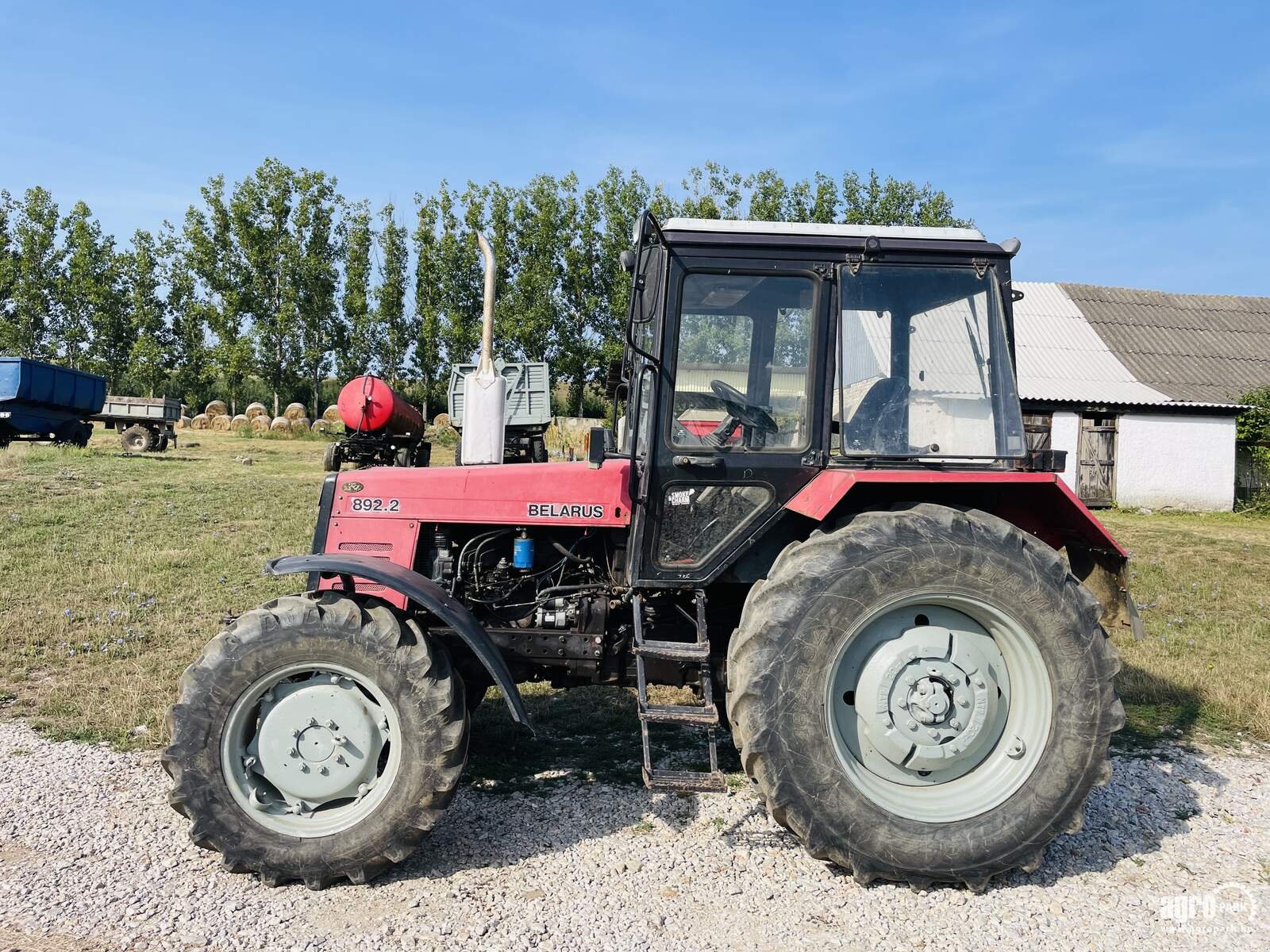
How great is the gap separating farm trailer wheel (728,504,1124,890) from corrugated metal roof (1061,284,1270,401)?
19785 mm

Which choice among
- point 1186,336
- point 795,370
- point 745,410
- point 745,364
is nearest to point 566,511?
point 745,410

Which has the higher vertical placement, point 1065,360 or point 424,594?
point 1065,360

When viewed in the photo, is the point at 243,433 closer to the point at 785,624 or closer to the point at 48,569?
the point at 48,569

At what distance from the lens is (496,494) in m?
4.11

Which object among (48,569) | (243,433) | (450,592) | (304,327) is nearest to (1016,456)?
(450,592)

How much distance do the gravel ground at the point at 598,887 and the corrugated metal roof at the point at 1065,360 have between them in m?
16.1

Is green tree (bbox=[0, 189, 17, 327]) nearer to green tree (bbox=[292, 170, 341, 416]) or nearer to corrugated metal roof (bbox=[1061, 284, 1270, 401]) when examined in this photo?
green tree (bbox=[292, 170, 341, 416])

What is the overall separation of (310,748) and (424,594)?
72 cm

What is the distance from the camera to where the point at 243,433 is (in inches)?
1122

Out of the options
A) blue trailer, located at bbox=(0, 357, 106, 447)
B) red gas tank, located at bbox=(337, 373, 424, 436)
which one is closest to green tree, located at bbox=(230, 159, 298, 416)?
blue trailer, located at bbox=(0, 357, 106, 447)

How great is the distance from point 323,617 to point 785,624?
1783 mm

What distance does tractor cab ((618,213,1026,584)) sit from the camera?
376 centimetres

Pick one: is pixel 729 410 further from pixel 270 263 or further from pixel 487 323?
pixel 270 263

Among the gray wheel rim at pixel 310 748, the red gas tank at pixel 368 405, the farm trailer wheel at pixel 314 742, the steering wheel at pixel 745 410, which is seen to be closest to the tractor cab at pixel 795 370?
the steering wheel at pixel 745 410
